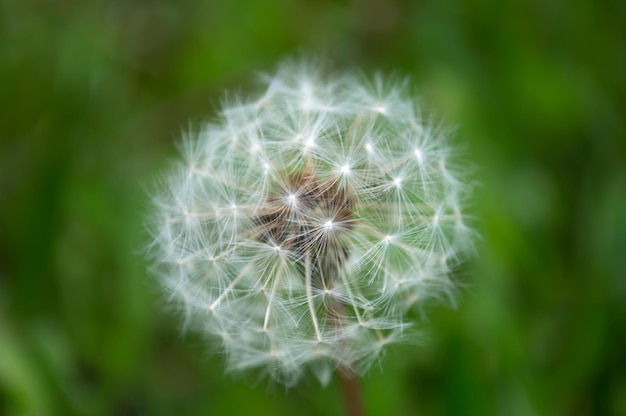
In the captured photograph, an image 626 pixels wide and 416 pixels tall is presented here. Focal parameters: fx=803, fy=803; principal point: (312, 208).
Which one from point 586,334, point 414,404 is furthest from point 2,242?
point 586,334

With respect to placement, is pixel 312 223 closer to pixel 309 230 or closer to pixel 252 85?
pixel 309 230

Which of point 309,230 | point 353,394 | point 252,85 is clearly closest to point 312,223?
point 309,230

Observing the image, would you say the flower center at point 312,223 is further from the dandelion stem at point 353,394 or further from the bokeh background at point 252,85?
the bokeh background at point 252,85

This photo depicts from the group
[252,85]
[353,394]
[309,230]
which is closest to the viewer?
[309,230]

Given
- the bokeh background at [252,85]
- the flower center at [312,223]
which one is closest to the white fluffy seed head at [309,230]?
the flower center at [312,223]

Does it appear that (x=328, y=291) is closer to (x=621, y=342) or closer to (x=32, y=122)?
(x=621, y=342)

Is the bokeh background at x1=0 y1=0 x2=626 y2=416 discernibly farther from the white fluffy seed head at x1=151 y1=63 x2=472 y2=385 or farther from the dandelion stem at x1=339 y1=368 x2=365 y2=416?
the white fluffy seed head at x1=151 y1=63 x2=472 y2=385
